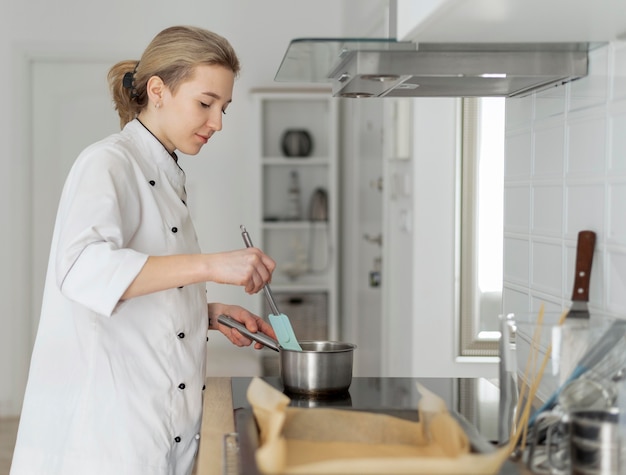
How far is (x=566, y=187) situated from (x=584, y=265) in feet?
0.59

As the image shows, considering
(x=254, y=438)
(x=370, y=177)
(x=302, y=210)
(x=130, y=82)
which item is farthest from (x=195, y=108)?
(x=302, y=210)

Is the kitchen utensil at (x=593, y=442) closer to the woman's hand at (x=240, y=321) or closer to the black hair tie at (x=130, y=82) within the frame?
the woman's hand at (x=240, y=321)

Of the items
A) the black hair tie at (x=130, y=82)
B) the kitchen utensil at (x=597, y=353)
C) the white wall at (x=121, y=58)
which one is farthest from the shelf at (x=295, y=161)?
the kitchen utensil at (x=597, y=353)

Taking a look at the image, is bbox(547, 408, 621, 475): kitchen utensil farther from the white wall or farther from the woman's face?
the white wall

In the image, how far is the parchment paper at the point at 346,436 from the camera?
1035 millimetres

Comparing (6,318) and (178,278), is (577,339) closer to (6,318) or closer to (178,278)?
(178,278)

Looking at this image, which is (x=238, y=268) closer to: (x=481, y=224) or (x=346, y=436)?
(x=346, y=436)

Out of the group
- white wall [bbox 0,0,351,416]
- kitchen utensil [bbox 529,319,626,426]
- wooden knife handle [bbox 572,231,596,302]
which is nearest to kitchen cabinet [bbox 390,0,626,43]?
wooden knife handle [bbox 572,231,596,302]

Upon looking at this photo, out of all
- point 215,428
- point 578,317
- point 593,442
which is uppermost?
point 578,317

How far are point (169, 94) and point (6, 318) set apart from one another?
3.29 metres

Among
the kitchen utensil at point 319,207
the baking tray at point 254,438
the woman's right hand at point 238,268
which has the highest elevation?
the kitchen utensil at point 319,207

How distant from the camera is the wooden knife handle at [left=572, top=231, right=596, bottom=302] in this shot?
4.57ft

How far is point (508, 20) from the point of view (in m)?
1.22

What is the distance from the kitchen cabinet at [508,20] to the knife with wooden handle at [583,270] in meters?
0.32
